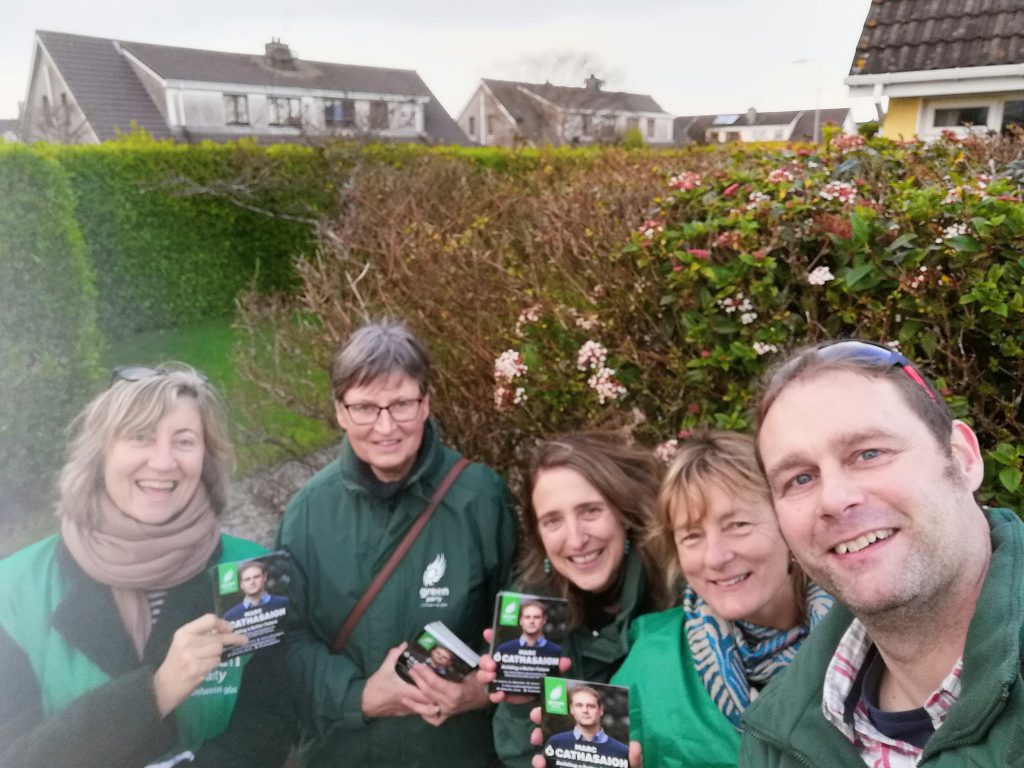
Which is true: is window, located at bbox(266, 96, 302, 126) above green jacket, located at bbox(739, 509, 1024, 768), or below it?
above

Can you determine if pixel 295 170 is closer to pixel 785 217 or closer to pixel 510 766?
pixel 785 217

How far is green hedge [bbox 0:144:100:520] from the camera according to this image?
Result: 7.13ft

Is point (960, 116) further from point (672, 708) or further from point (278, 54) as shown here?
point (672, 708)

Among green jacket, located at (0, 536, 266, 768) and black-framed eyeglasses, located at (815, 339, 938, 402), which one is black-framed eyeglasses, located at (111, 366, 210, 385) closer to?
green jacket, located at (0, 536, 266, 768)

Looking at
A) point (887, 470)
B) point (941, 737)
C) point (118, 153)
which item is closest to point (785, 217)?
point (887, 470)

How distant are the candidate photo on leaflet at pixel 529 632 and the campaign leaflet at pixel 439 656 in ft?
0.47

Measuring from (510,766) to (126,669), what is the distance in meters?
1.14

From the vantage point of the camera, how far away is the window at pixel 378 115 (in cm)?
345

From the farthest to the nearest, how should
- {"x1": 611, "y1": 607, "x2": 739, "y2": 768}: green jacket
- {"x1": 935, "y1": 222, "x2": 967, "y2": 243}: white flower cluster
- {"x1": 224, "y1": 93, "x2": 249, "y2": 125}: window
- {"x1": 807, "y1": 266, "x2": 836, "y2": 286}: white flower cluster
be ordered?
1. {"x1": 224, "y1": 93, "x2": 249, "y2": 125}: window
2. {"x1": 807, "y1": 266, "x2": 836, "y2": 286}: white flower cluster
3. {"x1": 935, "y1": 222, "x2": 967, "y2": 243}: white flower cluster
4. {"x1": 611, "y1": 607, "x2": 739, "y2": 768}: green jacket

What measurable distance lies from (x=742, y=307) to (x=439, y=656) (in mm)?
1630

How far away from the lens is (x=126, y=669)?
2.11 metres

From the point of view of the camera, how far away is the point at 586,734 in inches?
79.2

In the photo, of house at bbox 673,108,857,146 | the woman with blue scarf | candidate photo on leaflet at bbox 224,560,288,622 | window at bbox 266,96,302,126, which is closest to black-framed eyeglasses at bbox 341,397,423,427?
candidate photo on leaflet at bbox 224,560,288,622

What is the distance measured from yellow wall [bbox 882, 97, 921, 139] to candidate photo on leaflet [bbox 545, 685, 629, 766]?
6.29 meters
